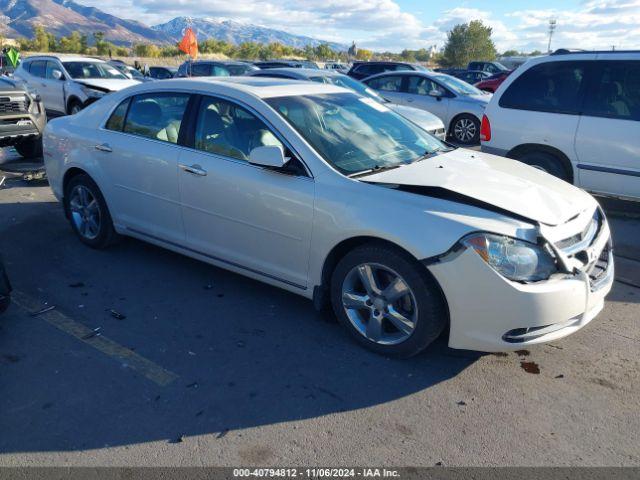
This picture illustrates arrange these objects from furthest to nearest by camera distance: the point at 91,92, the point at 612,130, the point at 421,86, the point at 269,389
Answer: the point at 91,92 < the point at 421,86 < the point at 612,130 < the point at 269,389

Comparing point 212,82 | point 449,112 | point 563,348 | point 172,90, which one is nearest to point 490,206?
point 563,348

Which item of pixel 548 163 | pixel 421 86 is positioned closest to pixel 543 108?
pixel 548 163

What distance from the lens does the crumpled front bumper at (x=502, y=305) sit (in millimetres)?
3004

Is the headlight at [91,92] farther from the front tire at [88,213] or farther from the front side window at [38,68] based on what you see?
the front tire at [88,213]

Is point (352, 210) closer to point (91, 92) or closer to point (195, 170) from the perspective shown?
point (195, 170)

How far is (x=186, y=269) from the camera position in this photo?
4953mm

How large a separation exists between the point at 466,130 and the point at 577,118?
18.8 feet

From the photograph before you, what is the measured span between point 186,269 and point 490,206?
9.38ft

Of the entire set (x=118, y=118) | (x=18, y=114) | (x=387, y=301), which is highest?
(x=118, y=118)

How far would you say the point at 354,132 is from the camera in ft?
13.7

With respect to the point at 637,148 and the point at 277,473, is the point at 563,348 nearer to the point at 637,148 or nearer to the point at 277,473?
the point at 277,473

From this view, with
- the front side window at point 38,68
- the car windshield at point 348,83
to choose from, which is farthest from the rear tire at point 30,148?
the car windshield at point 348,83

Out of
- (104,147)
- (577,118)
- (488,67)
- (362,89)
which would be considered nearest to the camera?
(104,147)

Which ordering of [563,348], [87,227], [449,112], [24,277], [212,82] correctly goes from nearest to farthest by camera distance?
[563,348], [212,82], [24,277], [87,227], [449,112]
